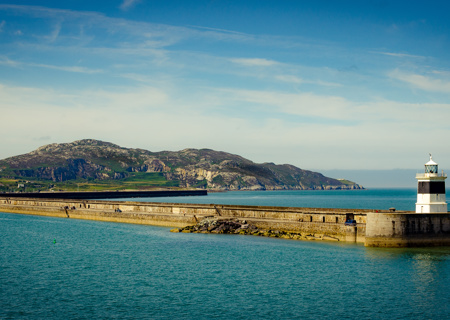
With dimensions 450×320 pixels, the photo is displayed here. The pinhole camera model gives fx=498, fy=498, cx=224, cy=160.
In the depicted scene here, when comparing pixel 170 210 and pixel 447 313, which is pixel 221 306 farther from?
pixel 170 210

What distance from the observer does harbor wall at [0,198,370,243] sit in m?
57.2

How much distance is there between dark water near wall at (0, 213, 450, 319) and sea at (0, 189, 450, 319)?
0.07 m

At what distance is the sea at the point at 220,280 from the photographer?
99.2 feet

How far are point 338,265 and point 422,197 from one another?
1535 centimetres

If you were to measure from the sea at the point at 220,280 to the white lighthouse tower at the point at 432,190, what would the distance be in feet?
14.8

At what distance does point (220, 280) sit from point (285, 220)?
27.4m

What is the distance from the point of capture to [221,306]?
31328mm

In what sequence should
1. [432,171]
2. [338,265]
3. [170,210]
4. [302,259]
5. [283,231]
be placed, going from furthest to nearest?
[170,210]
[283,231]
[432,171]
[302,259]
[338,265]

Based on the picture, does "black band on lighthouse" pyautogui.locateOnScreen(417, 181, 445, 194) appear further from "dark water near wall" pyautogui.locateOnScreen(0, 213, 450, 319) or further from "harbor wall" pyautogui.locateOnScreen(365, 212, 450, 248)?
"dark water near wall" pyautogui.locateOnScreen(0, 213, 450, 319)

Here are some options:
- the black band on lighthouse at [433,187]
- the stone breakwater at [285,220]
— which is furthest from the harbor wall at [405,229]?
the black band on lighthouse at [433,187]

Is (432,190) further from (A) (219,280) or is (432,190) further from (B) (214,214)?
(B) (214,214)

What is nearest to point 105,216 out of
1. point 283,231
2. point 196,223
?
point 196,223

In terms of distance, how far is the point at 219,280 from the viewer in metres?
38.4

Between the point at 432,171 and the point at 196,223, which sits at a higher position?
the point at 432,171
